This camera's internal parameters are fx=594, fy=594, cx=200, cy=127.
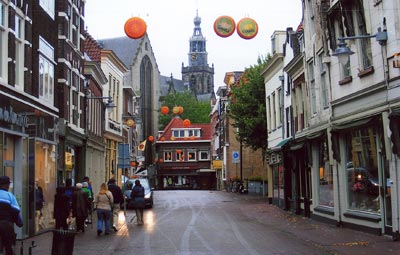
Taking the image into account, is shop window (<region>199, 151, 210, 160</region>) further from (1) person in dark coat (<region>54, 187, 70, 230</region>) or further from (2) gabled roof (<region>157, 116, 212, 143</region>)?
(1) person in dark coat (<region>54, 187, 70, 230</region>)

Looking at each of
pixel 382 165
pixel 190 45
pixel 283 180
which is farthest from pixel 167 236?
pixel 190 45

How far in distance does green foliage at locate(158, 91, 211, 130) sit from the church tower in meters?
39.7

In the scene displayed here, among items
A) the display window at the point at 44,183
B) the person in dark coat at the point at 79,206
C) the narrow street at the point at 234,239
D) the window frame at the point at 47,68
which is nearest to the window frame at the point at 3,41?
the display window at the point at 44,183

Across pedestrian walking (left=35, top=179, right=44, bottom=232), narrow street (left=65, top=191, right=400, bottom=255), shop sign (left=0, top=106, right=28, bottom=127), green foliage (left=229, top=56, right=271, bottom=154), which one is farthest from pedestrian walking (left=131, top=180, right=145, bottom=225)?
green foliage (left=229, top=56, right=271, bottom=154)

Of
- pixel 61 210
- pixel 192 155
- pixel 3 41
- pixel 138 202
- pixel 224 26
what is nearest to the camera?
pixel 224 26

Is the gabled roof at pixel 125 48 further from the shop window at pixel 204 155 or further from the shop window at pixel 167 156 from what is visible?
the shop window at pixel 204 155

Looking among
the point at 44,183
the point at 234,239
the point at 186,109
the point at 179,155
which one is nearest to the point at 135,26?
the point at 234,239

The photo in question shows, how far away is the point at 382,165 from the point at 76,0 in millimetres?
19040

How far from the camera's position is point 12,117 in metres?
16.3

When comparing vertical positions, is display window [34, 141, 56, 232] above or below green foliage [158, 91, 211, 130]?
below

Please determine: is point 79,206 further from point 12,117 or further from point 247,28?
point 247,28

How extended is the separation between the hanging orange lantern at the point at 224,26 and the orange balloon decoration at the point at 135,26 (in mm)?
2009

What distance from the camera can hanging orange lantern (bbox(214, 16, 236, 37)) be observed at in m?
15.8

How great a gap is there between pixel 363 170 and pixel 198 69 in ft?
445
